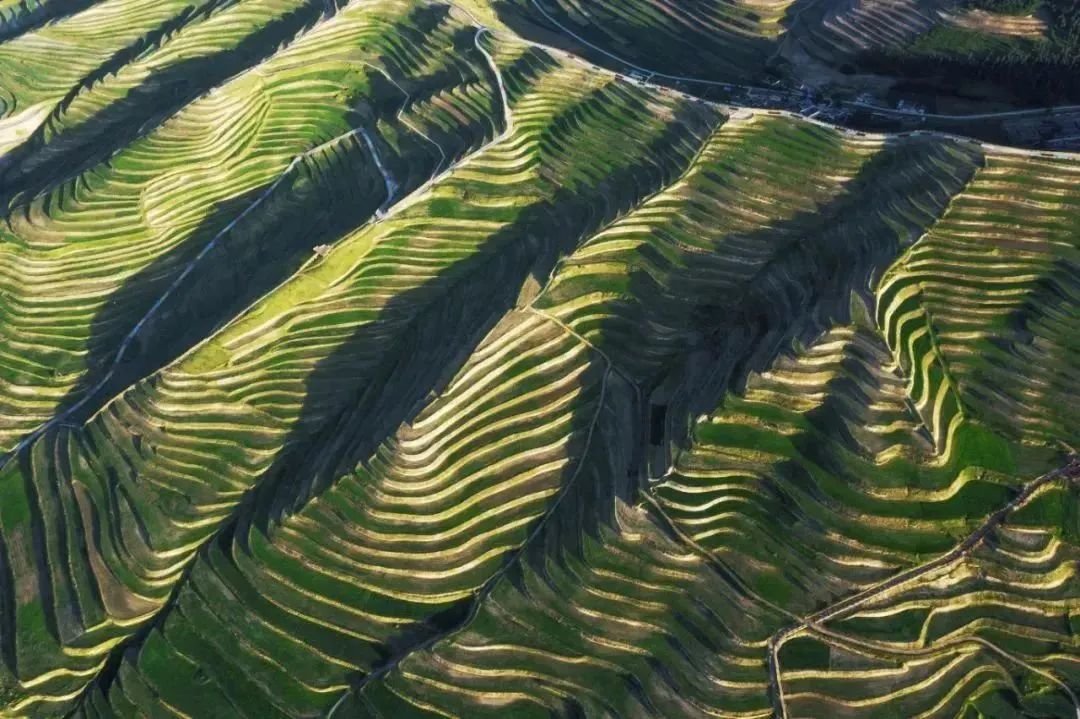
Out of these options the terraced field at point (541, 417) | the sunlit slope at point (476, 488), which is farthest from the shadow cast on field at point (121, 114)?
the sunlit slope at point (476, 488)

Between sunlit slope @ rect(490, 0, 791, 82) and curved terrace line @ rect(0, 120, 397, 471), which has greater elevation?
sunlit slope @ rect(490, 0, 791, 82)

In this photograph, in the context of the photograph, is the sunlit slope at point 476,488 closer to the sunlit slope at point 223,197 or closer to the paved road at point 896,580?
the paved road at point 896,580

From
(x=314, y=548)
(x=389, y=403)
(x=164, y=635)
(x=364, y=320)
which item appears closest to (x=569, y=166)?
(x=364, y=320)

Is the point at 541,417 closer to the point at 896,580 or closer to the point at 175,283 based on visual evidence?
the point at 896,580

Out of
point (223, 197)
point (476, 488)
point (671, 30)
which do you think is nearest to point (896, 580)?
point (476, 488)

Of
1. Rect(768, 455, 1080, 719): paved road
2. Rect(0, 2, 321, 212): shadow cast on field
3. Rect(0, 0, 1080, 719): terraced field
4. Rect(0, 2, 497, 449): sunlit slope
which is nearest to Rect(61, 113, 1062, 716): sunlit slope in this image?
Rect(0, 0, 1080, 719): terraced field

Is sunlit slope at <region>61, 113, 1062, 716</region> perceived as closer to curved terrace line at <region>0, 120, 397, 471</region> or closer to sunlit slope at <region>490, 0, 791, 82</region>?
curved terrace line at <region>0, 120, 397, 471</region>

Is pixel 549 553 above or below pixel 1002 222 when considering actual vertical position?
below

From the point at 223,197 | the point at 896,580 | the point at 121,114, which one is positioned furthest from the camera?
the point at 121,114

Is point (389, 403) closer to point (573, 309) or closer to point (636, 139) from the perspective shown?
point (573, 309)
